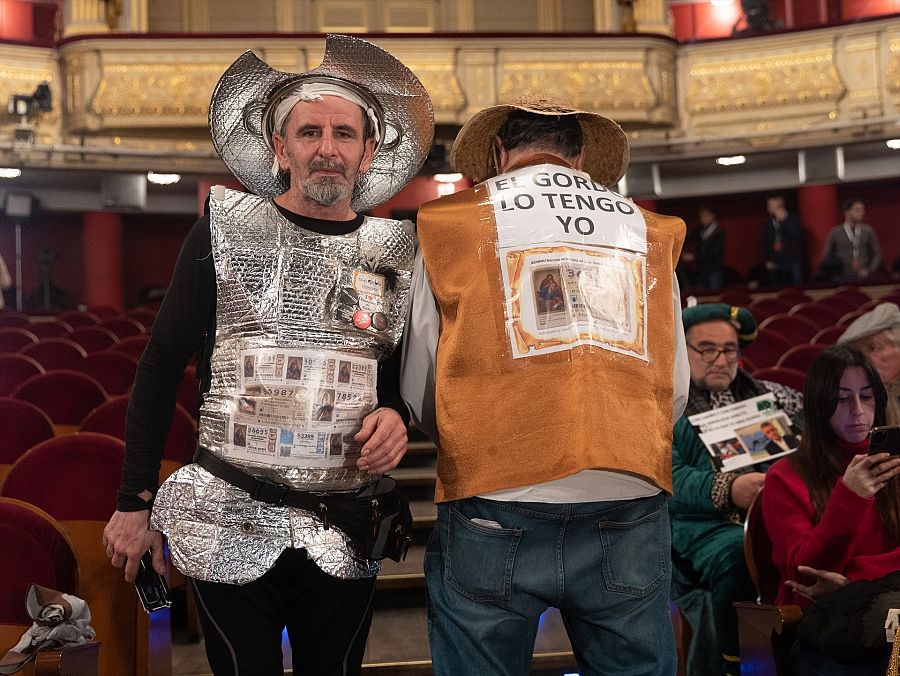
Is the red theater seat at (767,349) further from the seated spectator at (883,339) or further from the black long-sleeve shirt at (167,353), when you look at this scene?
the black long-sleeve shirt at (167,353)

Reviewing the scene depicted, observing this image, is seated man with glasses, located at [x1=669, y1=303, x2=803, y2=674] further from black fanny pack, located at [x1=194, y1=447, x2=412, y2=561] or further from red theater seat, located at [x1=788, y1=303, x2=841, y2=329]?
red theater seat, located at [x1=788, y1=303, x2=841, y2=329]

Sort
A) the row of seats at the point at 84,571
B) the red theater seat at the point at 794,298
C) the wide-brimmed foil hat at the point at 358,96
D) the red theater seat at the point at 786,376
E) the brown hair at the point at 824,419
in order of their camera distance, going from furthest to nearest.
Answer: the red theater seat at the point at 794,298 < the red theater seat at the point at 786,376 < the brown hair at the point at 824,419 < the row of seats at the point at 84,571 < the wide-brimmed foil hat at the point at 358,96

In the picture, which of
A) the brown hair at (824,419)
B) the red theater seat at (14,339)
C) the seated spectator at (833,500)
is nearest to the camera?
the seated spectator at (833,500)

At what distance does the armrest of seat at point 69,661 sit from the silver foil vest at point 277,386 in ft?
1.38

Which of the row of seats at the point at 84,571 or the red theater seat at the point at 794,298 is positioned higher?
the red theater seat at the point at 794,298

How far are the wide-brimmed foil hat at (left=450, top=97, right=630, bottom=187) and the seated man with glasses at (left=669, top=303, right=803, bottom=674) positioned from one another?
1.20 meters

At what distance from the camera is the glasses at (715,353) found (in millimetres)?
3287

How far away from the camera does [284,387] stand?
184 cm

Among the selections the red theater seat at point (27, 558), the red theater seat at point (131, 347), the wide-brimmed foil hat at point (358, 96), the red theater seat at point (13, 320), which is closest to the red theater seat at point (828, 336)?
the red theater seat at point (131, 347)

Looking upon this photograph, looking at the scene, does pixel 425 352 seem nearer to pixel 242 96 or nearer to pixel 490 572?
pixel 490 572

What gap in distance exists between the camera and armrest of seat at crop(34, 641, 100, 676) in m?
2.04

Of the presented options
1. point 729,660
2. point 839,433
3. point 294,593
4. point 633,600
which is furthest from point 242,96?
point 729,660

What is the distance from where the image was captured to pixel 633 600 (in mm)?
1736

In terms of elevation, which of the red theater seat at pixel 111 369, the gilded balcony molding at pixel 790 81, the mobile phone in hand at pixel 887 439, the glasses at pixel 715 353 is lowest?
the mobile phone in hand at pixel 887 439
